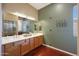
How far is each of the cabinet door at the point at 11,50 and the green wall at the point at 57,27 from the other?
1.19 feet

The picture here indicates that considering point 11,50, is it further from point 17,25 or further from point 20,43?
point 17,25

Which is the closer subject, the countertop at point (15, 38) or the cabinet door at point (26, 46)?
the countertop at point (15, 38)

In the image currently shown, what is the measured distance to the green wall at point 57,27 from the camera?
1.39 meters

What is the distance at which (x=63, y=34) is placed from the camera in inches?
56.4

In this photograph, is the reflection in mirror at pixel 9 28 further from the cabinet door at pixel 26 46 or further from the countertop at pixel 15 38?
the cabinet door at pixel 26 46

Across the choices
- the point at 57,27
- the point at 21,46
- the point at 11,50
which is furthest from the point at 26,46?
the point at 57,27

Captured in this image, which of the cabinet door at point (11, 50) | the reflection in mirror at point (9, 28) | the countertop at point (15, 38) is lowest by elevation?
the cabinet door at point (11, 50)

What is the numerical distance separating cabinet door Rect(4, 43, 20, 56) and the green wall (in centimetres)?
36

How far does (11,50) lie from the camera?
4.63ft

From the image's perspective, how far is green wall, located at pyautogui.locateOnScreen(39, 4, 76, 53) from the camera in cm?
139

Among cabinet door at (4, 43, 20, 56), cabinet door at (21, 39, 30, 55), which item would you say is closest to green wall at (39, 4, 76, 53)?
cabinet door at (21, 39, 30, 55)

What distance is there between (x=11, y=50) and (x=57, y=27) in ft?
1.93

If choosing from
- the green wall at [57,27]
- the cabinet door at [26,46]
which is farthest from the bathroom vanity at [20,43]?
the green wall at [57,27]

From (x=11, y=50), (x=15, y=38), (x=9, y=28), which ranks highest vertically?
(x=9, y=28)
